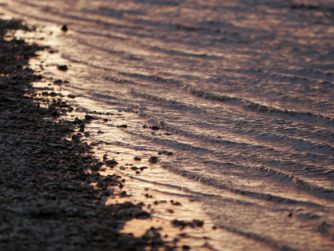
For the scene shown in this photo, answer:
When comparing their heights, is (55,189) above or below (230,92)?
below

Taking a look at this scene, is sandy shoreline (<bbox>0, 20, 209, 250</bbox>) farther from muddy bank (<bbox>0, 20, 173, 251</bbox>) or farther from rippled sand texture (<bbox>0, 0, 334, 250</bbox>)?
rippled sand texture (<bbox>0, 0, 334, 250</bbox>)

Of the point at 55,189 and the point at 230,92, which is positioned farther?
the point at 230,92

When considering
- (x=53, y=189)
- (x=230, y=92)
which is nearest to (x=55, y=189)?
(x=53, y=189)

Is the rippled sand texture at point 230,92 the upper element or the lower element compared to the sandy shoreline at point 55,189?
upper

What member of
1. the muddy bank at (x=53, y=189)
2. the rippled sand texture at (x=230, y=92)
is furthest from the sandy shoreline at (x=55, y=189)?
the rippled sand texture at (x=230, y=92)

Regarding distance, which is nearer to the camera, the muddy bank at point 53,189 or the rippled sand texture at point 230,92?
the muddy bank at point 53,189

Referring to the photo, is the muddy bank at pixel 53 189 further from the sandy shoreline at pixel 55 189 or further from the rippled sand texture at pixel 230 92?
the rippled sand texture at pixel 230 92

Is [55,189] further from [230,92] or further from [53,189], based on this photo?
[230,92]

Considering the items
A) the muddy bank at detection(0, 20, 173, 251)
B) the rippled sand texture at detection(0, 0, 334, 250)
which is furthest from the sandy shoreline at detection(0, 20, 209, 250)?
the rippled sand texture at detection(0, 0, 334, 250)
